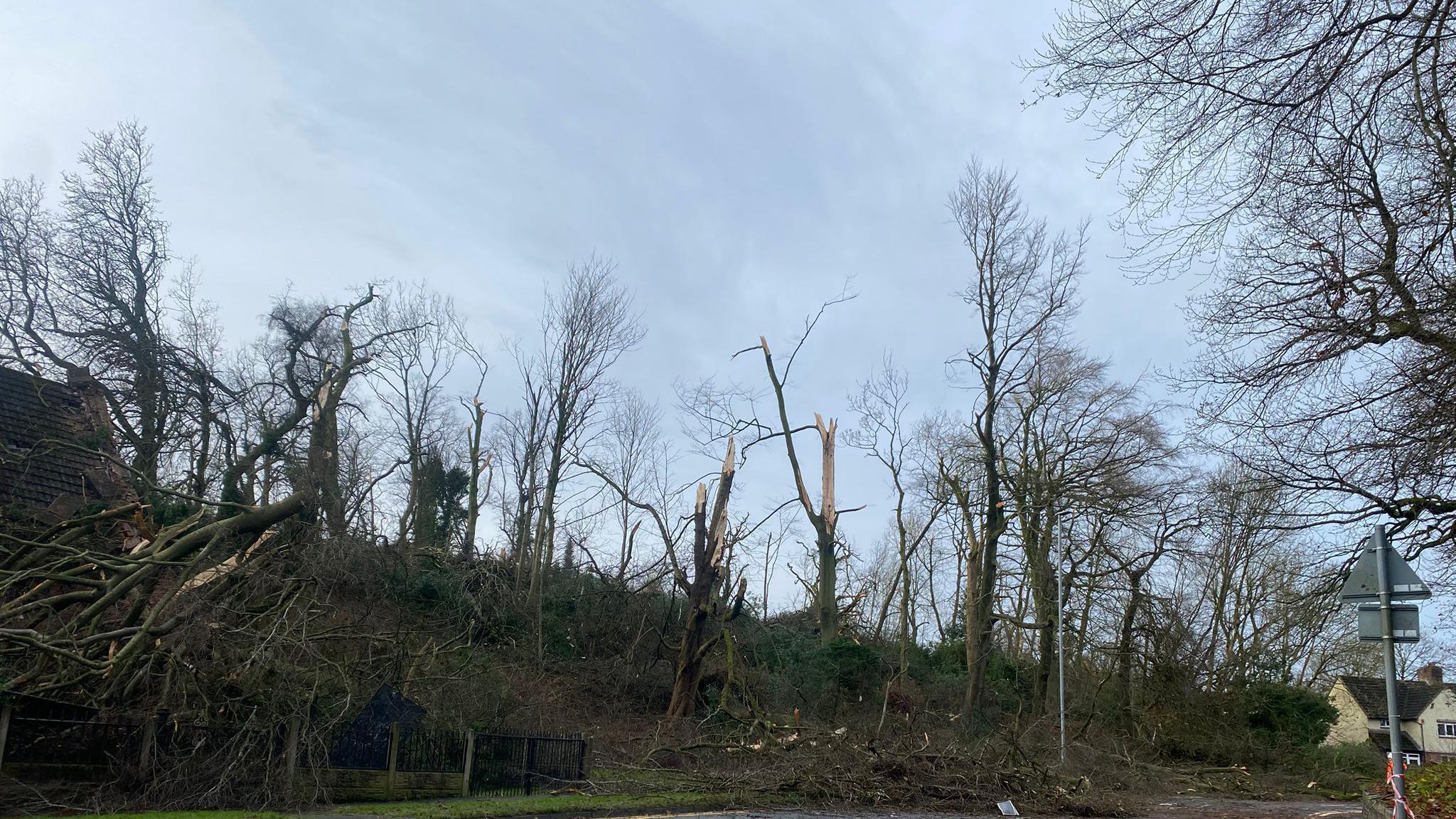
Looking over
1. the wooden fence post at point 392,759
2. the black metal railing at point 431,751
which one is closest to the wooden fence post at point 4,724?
the wooden fence post at point 392,759

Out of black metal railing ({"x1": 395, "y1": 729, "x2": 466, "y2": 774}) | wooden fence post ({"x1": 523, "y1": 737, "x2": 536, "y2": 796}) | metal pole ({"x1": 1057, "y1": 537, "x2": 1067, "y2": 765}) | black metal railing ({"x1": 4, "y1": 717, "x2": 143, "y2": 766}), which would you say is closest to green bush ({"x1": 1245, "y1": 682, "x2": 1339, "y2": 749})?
metal pole ({"x1": 1057, "y1": 537, "x2": 1067, "y2": 765})

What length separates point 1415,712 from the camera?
224 ft

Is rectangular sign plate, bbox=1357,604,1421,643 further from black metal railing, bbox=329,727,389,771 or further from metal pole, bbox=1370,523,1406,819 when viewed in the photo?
black metal railing, bbox=329,727,389,771

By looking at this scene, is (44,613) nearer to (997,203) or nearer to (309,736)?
(309,736)

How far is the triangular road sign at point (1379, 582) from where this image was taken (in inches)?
356

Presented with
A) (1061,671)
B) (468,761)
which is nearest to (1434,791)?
(468,761)

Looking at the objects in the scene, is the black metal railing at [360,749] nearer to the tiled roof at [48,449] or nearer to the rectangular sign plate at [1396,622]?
the tiled roof at [48,449]

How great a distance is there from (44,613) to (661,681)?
1640 cm

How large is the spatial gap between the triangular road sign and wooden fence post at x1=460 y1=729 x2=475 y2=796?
12.6 m

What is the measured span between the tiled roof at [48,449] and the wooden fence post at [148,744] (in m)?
6.88

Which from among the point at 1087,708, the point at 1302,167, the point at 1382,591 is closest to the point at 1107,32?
the point at 1302,167

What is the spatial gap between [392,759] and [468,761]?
1395 mm

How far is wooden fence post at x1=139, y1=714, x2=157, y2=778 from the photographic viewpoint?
12.4 m

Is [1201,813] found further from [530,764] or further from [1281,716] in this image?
[530,764]
